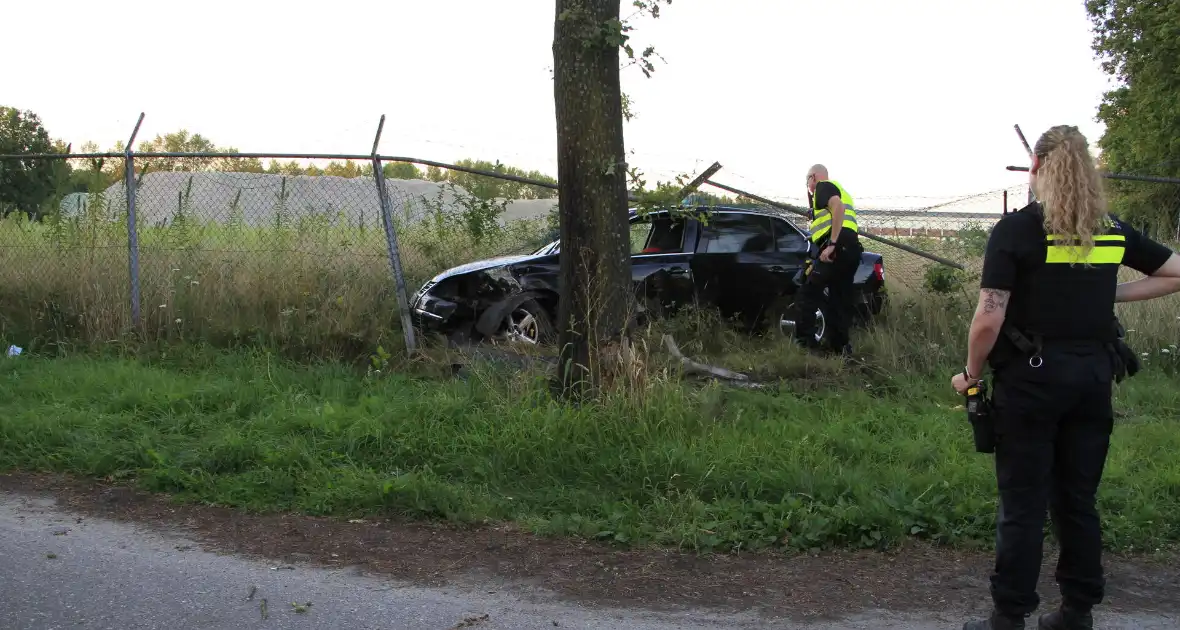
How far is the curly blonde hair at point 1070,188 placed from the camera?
3.26 metres

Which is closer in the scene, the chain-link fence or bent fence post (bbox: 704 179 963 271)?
the chain-link fence

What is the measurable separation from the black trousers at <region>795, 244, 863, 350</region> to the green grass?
3.73ft

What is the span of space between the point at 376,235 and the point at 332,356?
1498 millimetres

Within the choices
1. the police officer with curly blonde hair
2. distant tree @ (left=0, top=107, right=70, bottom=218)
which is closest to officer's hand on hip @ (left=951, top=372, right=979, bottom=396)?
the police officer with curly blonde hair

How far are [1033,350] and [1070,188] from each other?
58 cm

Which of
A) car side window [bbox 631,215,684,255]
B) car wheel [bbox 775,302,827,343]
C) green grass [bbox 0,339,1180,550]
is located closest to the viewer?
green grass [bbox 0,339,1180,550]

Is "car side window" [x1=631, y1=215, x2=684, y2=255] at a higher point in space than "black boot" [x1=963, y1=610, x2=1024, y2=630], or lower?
higher

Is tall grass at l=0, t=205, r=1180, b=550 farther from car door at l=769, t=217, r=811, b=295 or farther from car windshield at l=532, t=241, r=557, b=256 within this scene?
car door at l=769, t=217, r=811, b=295

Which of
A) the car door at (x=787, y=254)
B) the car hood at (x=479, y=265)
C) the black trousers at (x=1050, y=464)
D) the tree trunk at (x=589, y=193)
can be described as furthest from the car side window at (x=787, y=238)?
the black trousers at (x=1050, y=464)

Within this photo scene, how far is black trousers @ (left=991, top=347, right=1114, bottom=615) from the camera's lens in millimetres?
3293

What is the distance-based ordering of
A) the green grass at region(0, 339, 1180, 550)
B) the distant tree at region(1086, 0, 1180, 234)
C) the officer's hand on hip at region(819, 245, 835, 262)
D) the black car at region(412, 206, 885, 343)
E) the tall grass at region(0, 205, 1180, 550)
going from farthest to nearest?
the distant tree at region(1086, 0, 1180, 234)
the black car at region(412, 206, 885, 343)
the officer's hand on hip at region(819, 245, 835, 262)
the tall grass at region(0, 205, 1180, 550)
the green grass at region(0, 339, 1180, 550)

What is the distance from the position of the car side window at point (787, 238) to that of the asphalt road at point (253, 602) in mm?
6129

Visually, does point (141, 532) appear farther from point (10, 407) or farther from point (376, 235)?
point (376, 235)

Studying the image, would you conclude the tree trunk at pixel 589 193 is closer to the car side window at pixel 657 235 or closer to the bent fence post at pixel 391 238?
the bent fence post at pixel 391 238
